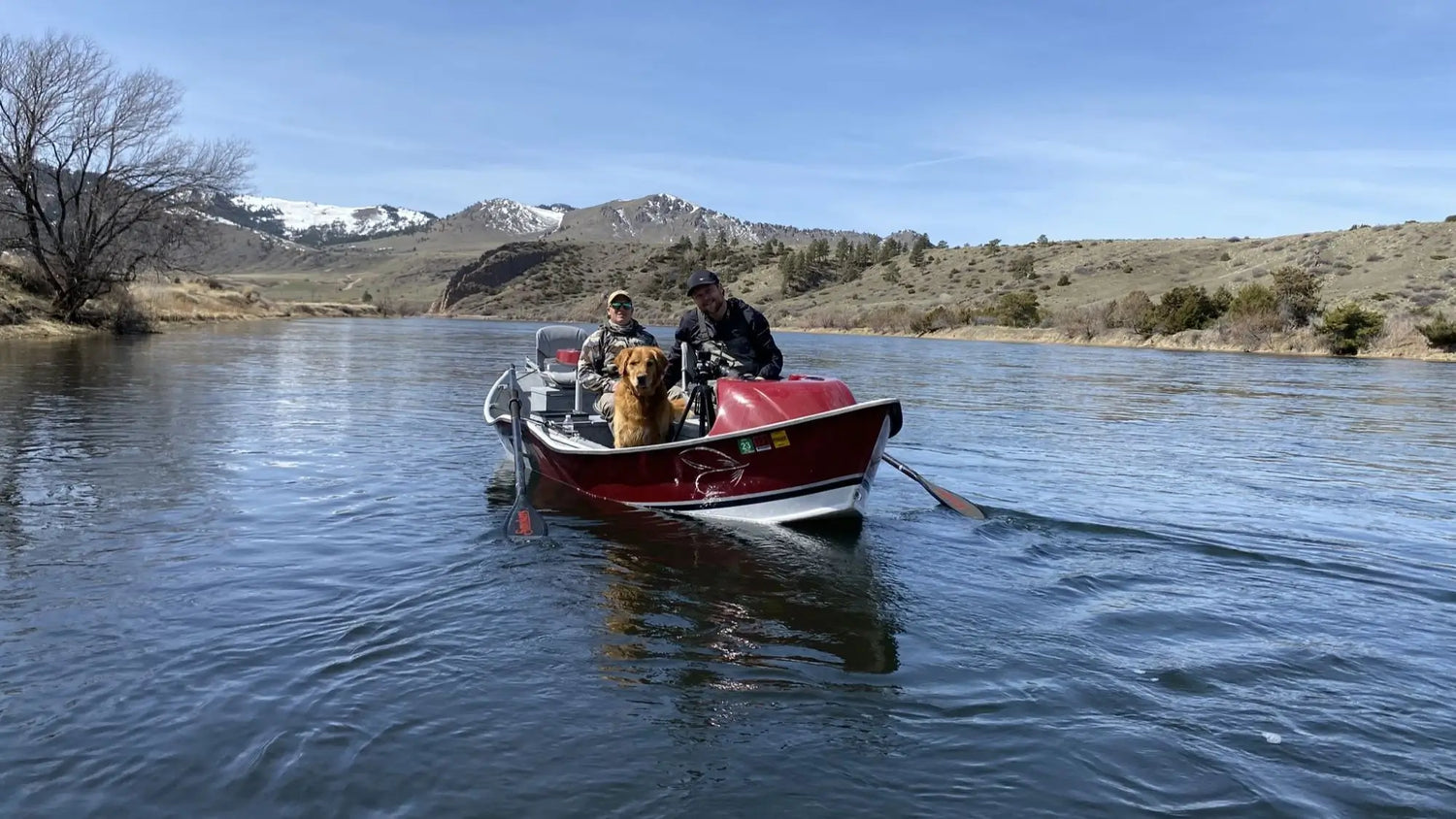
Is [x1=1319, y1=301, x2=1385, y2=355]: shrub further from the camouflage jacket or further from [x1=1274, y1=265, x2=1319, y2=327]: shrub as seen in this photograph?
the camouflage jacket

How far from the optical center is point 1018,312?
205 feet

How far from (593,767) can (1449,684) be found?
4644mm

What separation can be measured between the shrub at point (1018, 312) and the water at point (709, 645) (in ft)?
168

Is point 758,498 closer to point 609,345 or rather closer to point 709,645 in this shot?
point 609,345

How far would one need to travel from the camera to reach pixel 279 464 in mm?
11102

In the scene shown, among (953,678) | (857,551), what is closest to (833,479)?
(857,551)

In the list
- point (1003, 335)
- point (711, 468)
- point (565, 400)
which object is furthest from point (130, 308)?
point (1003, 335)

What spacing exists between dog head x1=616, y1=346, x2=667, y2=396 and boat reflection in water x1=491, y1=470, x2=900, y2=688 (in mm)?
1279

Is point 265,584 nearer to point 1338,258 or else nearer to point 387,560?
point 387,560

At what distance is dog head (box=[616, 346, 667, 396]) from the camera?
28.1 ft

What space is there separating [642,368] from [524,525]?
173 cm

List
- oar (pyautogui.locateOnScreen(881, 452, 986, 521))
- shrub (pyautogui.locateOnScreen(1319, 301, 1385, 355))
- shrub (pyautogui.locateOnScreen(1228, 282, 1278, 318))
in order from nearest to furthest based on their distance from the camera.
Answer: oar (pyautogui.locateOnScreen(881, 452, 986, 521))
shrub (pyautogui.locateOnScreen(1319, 301, 1385, 355))
shrub (pyautogui.locateOnScreen(1228, 282, 1278, 318))

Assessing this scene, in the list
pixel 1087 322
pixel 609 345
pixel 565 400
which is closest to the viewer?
pixel 609 345

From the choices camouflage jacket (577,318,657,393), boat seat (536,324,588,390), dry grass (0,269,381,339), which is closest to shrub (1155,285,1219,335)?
boat seat (536,324,588,390)
